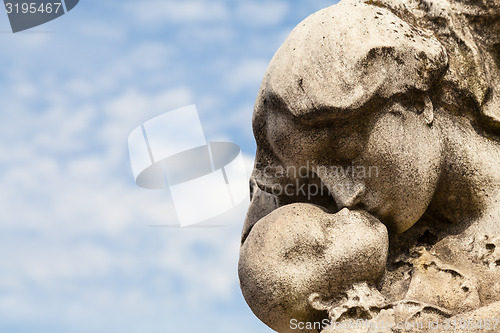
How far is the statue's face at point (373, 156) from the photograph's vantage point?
291 centimetres

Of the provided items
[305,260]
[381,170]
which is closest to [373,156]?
[381,170]

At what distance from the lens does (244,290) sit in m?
2.95

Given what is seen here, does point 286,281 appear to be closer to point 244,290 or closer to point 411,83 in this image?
point 244,290

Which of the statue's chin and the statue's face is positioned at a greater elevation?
the statue's face

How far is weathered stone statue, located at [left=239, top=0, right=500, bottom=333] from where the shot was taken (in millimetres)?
2816

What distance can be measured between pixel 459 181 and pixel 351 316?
31.0 inches

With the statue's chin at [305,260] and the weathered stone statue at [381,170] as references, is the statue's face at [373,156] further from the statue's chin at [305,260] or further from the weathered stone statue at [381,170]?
the statue's chin at [305,260]

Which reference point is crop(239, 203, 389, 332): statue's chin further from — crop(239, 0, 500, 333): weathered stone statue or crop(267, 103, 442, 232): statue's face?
crop(267, 103, 442, 232): statue's face

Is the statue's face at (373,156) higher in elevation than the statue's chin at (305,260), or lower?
higher

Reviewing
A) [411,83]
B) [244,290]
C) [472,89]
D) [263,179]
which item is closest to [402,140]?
[411,83]

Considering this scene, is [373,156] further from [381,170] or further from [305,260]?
[305,260]

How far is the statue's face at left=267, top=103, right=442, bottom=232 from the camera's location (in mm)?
2906

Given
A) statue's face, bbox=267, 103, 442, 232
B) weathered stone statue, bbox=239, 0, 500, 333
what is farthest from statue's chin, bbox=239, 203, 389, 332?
statue's face, bbox=267, 103, 442, 232

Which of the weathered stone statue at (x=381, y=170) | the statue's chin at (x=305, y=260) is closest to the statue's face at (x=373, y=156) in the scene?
the weathered stone statue at (x=381, y=170)
